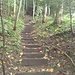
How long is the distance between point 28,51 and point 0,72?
2984 millimetres

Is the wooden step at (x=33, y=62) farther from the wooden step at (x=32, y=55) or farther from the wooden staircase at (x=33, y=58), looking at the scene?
the wooden step at (x=32, y=55)

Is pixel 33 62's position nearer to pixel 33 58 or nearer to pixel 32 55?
pixel 33 58

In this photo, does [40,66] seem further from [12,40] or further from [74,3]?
[74,3]

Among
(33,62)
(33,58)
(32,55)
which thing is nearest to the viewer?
(33,62)

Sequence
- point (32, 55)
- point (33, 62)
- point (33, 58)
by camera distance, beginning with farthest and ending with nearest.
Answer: point (32, 55), point (33, 58), point (33, 62)

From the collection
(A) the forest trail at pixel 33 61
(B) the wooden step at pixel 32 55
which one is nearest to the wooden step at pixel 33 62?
(A) the forest trail at pixel 33 61

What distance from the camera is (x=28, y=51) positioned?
11.6 m

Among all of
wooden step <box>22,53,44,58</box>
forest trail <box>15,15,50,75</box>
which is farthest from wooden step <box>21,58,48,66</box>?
wooden step <box>22,53,44,58</box>

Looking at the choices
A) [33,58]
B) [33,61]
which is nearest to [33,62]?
[33,61]

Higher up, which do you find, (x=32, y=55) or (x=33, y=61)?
(x=32, y=55)

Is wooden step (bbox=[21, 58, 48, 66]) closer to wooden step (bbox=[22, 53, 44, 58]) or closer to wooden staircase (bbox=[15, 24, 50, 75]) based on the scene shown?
wooden staircase (bbox=[15, 24, 50, 75])

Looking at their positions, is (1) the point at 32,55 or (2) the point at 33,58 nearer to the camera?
(2) the point at 33,58

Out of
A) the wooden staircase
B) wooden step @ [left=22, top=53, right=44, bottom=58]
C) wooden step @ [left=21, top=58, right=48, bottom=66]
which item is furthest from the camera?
wooden step @ [left=22, top=53, right=44, bottom=58]

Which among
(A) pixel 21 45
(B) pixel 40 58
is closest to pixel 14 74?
(B) pixel 40 58
